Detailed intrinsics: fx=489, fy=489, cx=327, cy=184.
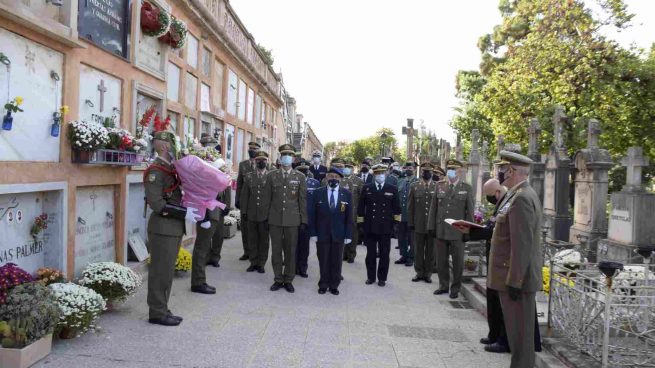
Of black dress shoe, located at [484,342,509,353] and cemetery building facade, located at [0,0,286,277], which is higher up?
cemetery building facade, located at [0,0,286,277]

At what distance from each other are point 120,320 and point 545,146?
22.2 metres

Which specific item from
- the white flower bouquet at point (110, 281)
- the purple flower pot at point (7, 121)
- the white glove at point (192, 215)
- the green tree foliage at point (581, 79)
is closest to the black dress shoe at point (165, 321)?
the white flower bouquet at point (110, 281)

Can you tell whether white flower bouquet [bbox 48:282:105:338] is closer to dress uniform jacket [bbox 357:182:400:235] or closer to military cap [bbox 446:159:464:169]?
dress uniform jacket [bbox 357:182:400:235]

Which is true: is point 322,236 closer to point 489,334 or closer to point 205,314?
point 205,314

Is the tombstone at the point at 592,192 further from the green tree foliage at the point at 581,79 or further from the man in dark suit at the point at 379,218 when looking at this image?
the green tree foliage at the point at 581,79

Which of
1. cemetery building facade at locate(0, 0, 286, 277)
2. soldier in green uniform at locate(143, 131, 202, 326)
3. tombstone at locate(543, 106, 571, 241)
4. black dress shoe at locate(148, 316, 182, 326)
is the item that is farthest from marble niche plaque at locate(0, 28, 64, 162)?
tombstone at locate(543, 106, 571, 241)

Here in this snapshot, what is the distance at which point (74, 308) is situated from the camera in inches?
179

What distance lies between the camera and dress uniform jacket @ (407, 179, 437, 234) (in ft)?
27.8

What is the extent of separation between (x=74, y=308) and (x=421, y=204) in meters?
5.74

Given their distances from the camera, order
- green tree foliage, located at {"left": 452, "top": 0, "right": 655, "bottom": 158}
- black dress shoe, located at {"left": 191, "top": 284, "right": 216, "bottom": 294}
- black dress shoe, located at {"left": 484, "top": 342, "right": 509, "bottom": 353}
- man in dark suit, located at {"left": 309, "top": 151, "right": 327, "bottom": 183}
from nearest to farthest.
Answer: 1. black dress shoe, located at {"left": 484, "top": 342, "right": 509, "bottom": 353}
2. black dress shoe, located at {"left": 191, "top": 284, "right": 216, "bottom": 294}
3. man in dark suit, located at {"left": 309, "top": 151, "right": 327, "bottom": 183}
4. green tree foliage, located at {"left": 452, "top": 0, "right": 655, "bottom": 158}

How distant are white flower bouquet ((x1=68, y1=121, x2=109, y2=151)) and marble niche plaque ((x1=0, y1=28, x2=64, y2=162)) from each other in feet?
0.55

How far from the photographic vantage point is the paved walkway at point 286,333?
4.49m

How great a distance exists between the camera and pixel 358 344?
5.09 metres

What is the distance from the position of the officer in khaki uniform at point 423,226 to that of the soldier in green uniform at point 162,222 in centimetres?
433
